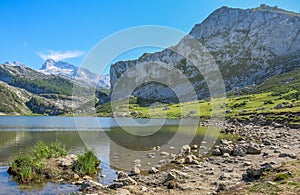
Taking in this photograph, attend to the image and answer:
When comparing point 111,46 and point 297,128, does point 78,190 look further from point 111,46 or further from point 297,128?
point 297,128

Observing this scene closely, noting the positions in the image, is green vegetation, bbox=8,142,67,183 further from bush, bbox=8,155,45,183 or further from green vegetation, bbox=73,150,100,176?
green vegetation, bbox=73,150,100,176

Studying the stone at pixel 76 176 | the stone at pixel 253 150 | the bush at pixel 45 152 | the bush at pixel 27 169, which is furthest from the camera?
the stone at pixel 253 150

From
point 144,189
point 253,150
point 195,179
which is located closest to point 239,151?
point 253,150

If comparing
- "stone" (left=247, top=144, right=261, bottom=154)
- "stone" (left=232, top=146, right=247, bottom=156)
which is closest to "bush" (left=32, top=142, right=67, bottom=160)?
"stone" (left=232, top=146, right=247, bottom=156)

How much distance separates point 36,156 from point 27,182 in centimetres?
444

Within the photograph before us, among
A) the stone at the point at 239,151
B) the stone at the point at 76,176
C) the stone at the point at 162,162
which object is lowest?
the stone at the point at 76,176

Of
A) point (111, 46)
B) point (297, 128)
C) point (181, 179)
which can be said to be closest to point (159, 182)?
point (181, 179)

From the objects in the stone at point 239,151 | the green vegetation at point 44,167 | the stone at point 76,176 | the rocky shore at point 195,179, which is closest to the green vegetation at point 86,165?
the green vegetation at point 44,167

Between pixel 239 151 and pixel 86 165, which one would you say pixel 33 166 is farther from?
pixel 239 151

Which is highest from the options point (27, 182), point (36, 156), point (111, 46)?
point (111, 46)

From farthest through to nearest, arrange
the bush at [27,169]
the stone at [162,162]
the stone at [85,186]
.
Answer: the stone at [162,162] → the bush at [27,169] → the stone at [85,186]

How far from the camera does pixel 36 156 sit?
28.2m

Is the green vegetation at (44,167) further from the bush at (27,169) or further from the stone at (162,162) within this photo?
the stone at (162,162)

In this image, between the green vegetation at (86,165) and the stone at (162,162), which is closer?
the green vegetation at (86,165)
